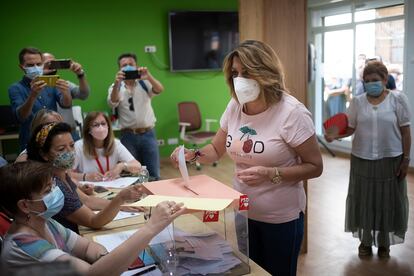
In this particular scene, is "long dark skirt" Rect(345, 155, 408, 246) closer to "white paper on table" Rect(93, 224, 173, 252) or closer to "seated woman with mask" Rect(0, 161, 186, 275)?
"white paper on table" Rect(93, 224, 173, 252)

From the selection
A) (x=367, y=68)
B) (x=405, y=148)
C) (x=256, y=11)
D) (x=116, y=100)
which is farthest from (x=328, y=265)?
(x=116, y=100)

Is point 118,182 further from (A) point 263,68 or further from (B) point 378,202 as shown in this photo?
(B) point 378,202

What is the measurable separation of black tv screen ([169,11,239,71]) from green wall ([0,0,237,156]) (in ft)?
0.42

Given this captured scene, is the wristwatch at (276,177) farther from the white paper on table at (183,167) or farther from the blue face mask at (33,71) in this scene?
the blue face mask at (33,71)

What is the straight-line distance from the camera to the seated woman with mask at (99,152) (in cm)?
297

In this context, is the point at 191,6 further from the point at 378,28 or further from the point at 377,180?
the point at 377,180

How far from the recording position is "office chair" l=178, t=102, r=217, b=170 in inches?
245

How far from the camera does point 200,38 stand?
649 centimetres

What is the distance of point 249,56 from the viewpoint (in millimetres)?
1696

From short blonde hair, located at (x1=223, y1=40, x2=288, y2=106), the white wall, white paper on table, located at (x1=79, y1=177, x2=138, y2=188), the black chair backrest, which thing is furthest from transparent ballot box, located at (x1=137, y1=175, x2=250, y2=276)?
the white wall

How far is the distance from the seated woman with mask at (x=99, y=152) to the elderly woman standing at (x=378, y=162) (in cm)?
157

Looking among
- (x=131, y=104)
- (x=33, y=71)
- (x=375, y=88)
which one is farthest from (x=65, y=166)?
(x=375, y=88)

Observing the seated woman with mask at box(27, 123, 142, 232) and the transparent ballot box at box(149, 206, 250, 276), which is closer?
the transparent ballot box at box(149, 206, 250, 276)

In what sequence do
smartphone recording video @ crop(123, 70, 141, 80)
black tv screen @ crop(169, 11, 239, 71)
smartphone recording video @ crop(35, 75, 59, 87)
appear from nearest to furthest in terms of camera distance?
smartphone recording video @ crop(35, 75, 59, 87) < smartphone recording video @ crop(123, 70, 141, 80) < black tv screen @ crop(169, 11, 239, 71)
